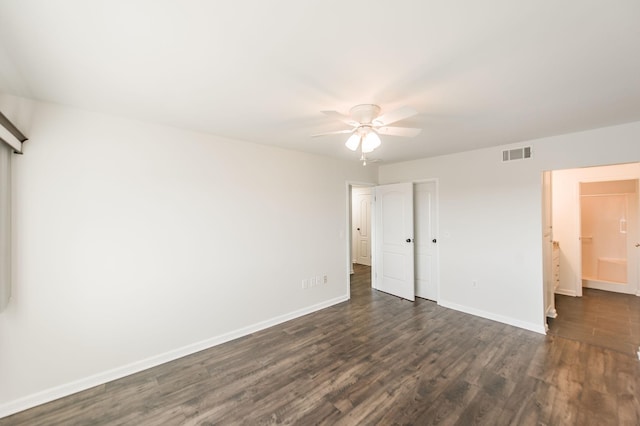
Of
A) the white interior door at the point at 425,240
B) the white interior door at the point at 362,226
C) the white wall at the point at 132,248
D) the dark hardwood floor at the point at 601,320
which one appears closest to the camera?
the white wall at the point at 132,248

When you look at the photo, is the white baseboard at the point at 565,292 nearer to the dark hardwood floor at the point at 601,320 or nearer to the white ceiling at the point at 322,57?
the dark hardwood floor at the point at 601,320

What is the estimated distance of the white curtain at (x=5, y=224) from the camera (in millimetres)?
1939

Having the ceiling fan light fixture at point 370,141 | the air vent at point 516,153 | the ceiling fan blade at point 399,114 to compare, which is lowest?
the ceiling fan light fixture at point 370,141

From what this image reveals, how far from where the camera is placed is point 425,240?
473 centimetres

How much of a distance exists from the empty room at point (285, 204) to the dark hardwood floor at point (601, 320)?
44 mm

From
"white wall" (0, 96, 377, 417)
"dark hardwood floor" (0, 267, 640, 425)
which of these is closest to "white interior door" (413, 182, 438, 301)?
"dark hardwood floor" (0, 267, 640, 425)

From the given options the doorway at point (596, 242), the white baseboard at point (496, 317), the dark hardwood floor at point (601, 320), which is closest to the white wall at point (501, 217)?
the white baseboard at point (496, 317)

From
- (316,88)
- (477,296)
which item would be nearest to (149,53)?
(316,88)

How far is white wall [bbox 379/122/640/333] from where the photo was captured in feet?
10.3

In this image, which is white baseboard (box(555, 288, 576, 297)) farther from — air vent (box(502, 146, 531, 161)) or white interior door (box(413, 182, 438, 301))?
air vent (box(502, 146, 531, 161))

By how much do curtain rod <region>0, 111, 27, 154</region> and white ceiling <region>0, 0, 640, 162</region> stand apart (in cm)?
32

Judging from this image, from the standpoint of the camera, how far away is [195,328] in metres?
3.01

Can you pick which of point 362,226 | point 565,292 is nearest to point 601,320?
point 565,292

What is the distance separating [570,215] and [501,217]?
2.26m
